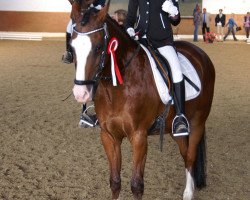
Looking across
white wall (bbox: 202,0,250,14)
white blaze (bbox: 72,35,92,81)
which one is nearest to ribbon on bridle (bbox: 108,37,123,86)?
white blaze (bbox: 72,35,92,81)

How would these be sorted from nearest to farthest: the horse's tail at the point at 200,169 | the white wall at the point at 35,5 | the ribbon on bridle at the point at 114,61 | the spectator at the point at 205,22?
the ribbon on bridle at the point at 114,61 < the horse's tail at the point at 200,169 < the spectator at the point at 205,22 < the white wall at the point at 35,5

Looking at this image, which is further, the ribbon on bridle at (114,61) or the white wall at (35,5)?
the white wall at (35,5)

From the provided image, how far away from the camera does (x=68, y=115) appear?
28.8 ft

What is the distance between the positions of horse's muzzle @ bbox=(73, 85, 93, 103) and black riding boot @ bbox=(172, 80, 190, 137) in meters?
1.24

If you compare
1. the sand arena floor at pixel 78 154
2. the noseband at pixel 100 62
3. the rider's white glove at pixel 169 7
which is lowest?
the sand arena floor at pixel 78 154

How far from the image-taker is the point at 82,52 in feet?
11.1

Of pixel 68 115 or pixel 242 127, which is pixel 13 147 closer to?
pixel 68 115

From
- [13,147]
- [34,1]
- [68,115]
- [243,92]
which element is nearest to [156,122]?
[13,147]

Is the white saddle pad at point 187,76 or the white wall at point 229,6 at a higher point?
the white saddle pad at point 187,76

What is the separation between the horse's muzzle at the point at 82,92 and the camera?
3.40 m

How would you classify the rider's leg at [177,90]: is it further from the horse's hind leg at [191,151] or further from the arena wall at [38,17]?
the arena wall at [38,17]

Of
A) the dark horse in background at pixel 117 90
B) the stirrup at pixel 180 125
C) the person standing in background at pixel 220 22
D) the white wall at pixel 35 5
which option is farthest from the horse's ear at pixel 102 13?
the white wall at pixel 35 5

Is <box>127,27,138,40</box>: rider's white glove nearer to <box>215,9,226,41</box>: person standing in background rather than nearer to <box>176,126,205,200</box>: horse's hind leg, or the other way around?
<box>176,126,205,200</box>: horse's hind leg

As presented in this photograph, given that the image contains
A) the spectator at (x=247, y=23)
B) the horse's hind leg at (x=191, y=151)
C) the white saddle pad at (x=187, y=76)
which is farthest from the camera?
the spectator at (x=247, y=23)
